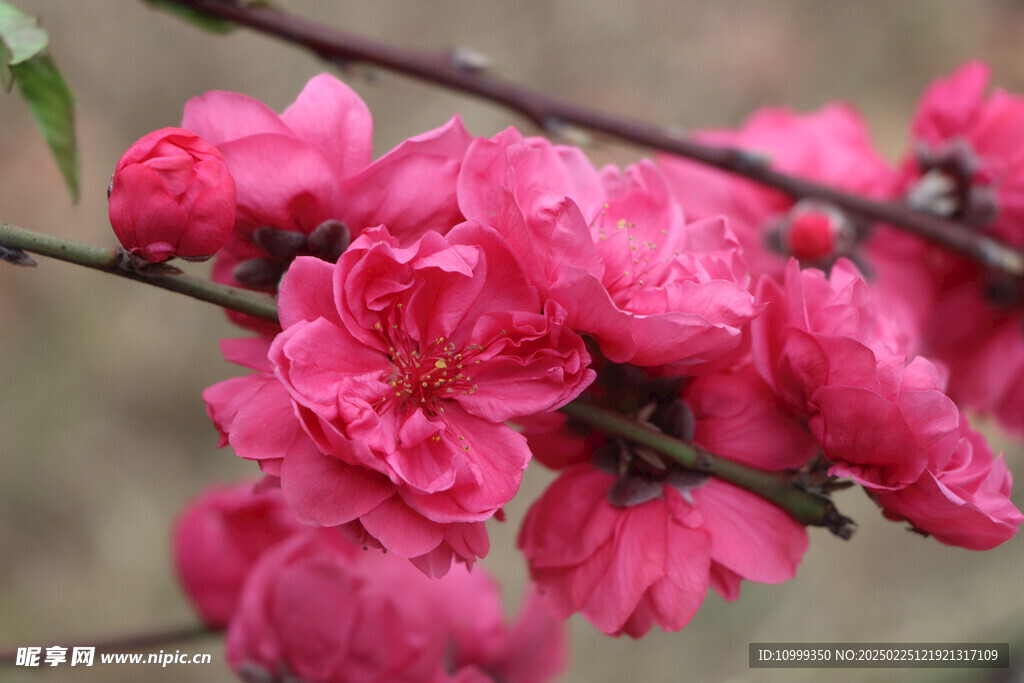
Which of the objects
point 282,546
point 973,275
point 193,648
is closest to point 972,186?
point 973,275

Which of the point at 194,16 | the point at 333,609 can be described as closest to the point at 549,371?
the point at 333,609

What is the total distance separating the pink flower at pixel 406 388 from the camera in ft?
1.02

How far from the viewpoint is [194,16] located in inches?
22.0

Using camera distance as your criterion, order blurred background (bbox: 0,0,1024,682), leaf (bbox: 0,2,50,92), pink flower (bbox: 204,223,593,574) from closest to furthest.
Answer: pink flower (bbox: 204,223,593,574), leaf (bbox: 0,2,50,92), blurred background (bbox: 0,0,1024,682)

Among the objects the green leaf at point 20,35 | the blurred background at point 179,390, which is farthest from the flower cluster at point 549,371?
the blurred background at point 179,390

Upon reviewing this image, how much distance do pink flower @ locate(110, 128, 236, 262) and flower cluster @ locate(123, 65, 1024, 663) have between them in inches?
0.4

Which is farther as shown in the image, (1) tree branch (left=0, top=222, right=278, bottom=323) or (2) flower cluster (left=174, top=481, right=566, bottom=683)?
(2) flower cluster (left=174, top=481, right=566, bottom=683)

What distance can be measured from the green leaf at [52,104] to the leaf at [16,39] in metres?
0.01

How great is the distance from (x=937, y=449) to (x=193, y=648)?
0.84m

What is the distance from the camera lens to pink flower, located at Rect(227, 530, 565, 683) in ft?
1.71

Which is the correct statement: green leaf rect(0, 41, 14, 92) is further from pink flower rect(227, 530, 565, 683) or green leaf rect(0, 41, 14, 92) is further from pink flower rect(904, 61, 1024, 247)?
pink flower rect(904, 61, 1024, 247)

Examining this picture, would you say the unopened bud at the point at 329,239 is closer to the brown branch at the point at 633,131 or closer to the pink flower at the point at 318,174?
the pink flower at the point at 318,174

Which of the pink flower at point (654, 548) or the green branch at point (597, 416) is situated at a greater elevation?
the green branch at point (597, 416)

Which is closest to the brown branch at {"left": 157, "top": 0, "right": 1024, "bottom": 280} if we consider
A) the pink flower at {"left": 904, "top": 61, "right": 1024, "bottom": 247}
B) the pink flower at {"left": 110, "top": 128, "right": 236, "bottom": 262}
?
the pink flower at {"left": 904, "top": 61, "right": 1024, "bottom": 247}
